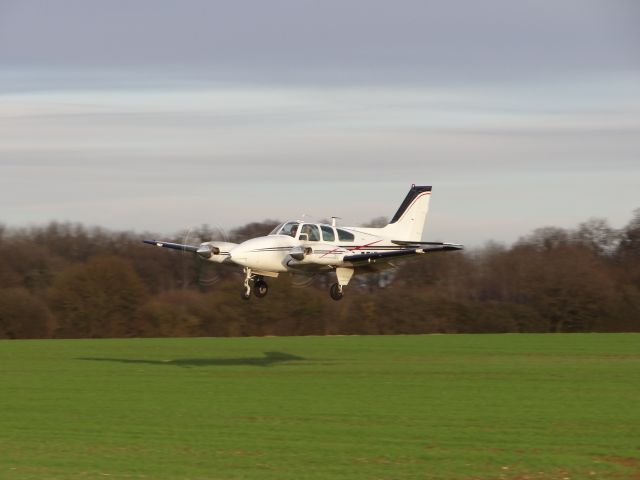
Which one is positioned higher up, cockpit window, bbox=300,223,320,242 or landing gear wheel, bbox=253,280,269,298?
cockpit window, bbox=300,223,320,242

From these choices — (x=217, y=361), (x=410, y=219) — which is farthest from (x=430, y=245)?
(x=217, y=361)

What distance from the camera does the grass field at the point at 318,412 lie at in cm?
3017

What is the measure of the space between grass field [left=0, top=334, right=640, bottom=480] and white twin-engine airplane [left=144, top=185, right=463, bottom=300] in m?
5.61

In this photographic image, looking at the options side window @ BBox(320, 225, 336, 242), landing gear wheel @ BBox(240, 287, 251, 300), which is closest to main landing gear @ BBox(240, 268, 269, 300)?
landing gear wheel @ BBox(240, 287, 251, 300)

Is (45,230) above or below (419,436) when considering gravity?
above

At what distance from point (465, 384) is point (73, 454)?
1095 inches

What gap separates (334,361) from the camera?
6869 cm

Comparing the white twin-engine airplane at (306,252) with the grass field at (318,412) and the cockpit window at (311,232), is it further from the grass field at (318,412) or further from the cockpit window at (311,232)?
the grass field at (318,412)

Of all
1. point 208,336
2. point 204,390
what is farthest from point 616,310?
point 204,390

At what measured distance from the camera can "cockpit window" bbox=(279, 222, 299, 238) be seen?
4343cm

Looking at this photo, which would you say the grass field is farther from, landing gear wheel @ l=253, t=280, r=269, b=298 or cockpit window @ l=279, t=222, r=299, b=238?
cockpit window @ l=279, t=222, r=299, b=238

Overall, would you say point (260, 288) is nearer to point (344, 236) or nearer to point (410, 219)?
point (344, 236)

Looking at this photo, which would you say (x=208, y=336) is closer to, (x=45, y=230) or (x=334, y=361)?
(x=334, y=361)

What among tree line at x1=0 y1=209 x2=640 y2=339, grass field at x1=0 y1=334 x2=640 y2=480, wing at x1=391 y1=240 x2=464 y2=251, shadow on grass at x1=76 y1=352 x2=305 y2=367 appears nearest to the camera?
grass field at x1=0 y1=334 x2=640 y2=480
